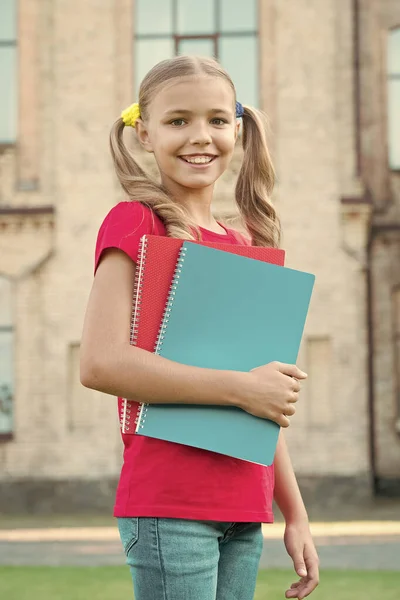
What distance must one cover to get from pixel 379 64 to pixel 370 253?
8.94ft

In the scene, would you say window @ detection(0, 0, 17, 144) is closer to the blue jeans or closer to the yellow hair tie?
the yellow hair tie

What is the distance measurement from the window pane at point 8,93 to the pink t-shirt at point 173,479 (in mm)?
13785

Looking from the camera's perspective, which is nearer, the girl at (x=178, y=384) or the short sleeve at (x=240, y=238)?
the girl at (x=178, y=384)

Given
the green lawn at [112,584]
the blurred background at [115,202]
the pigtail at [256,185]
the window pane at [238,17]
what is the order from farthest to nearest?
the window pane at [238,17] < the blurred background at [115,202] < the green lawn at [112,584] < the pigtail at [256,185]

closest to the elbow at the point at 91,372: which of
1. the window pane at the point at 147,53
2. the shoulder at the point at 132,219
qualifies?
the shoulder at the point at 132,219

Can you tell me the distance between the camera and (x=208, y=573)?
221 cm

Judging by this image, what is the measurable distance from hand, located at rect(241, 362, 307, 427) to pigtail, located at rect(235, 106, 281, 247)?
54cm

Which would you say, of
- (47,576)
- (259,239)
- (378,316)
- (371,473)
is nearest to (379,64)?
(378,316)

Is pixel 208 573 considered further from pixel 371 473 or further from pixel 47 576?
pixel 371 473

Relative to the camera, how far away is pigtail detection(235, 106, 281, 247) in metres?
2.72

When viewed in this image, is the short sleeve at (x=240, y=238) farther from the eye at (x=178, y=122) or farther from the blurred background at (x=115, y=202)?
the blurred background at (x=115, y=202)

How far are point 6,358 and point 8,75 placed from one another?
12.5ft

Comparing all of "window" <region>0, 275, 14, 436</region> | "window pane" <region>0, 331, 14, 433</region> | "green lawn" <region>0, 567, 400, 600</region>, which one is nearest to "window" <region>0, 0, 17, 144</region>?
"window" <region>0, 275, 14, 436</region>

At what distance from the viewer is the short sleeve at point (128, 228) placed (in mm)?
2250
